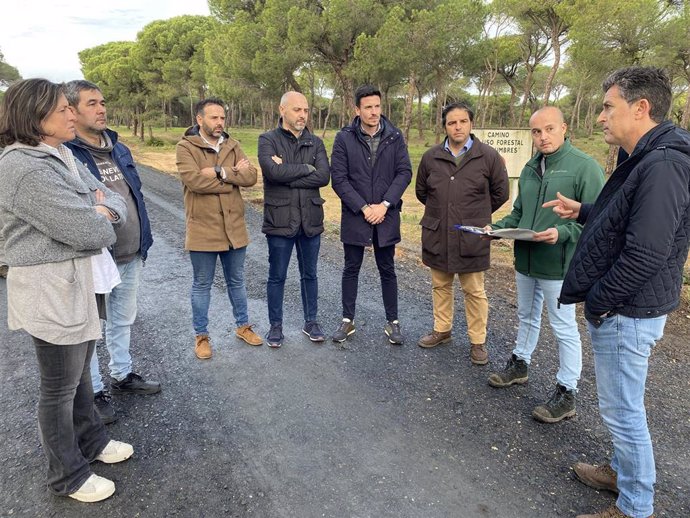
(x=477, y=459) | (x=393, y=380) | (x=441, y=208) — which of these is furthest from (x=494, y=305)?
(x=477, y=459)

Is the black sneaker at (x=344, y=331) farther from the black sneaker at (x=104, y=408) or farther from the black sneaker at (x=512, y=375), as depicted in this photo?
the black sneaker at (x=104, y=408)

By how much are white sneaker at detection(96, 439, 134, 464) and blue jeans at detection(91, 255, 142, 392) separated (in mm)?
755

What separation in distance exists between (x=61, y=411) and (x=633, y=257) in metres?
2.79

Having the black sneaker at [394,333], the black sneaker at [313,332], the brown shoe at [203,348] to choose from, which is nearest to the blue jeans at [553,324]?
the black sneaker at [394,333]

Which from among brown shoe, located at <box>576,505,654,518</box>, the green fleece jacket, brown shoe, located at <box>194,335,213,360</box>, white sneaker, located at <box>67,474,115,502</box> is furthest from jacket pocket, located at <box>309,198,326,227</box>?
brown shoe, located at <box>576,505,654,518</box>

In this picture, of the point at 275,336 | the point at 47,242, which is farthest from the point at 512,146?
the point at 47,242

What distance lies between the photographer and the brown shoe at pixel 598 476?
7.81 feet

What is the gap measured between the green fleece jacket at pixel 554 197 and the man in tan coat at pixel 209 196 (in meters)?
2.26

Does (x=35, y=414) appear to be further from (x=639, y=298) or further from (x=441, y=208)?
(x=639, y=298)

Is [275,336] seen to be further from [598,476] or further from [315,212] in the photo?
[598,476]

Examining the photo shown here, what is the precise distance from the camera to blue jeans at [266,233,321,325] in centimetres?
404

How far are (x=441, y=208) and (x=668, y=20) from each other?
15.6 meters

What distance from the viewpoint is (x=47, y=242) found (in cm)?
206

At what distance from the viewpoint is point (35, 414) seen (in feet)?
9.80
